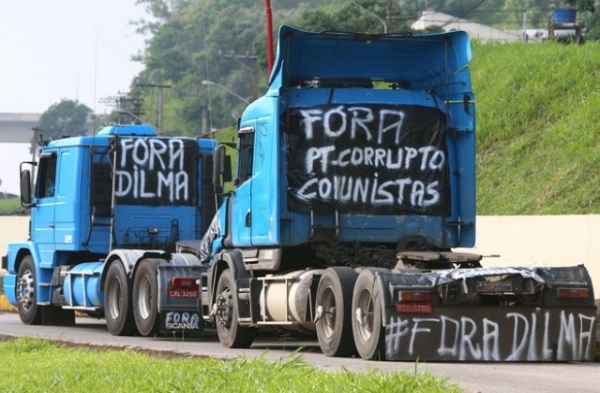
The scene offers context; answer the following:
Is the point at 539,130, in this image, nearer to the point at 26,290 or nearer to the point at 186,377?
the point at 26,290

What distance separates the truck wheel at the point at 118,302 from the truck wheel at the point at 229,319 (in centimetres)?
304

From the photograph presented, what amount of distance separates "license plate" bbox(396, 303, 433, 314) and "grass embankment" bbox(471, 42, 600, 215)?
23.5 metres

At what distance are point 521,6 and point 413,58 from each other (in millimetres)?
135849

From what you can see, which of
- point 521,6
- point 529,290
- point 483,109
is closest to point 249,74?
point 521,6

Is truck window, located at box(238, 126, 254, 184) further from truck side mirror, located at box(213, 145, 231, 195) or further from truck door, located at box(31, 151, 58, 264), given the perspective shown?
truck door, located at box(31, 151, 58, 264)

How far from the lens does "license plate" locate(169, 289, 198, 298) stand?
21.9 metres

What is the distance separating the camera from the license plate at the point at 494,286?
16219mm

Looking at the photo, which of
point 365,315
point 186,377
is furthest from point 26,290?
point 186,377

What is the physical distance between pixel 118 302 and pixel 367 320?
755 centimetres


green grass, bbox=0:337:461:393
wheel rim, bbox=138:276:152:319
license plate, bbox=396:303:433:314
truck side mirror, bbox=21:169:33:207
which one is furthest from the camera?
truck side mirror, bbox=21:169:33:207

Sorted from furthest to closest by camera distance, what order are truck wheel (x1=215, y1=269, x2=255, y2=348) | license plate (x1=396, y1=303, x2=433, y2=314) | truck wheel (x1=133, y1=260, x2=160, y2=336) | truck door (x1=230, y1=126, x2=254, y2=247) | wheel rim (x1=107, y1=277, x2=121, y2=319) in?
wheel rim (x1=107, y1=277, x2=121, y2=319) → truck wheel (x1=133, y1=260, x2=160, y2=336) → truck wheel (x1=215, y1=269, x2=255, y2=348) → truck door (x1=230, y1=126, x2=254, y2=247) → license plate (x1=396, y1=303, x2=433, y2=314)

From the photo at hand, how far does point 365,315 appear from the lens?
659 inches

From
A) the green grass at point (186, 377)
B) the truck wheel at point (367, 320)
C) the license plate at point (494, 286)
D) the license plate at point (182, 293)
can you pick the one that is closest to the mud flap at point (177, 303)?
the license plate at point (182, 293)

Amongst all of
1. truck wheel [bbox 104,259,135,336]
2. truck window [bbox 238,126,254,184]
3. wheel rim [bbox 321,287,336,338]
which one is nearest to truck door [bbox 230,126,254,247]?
truck window [bbox 238,126,254,184]
